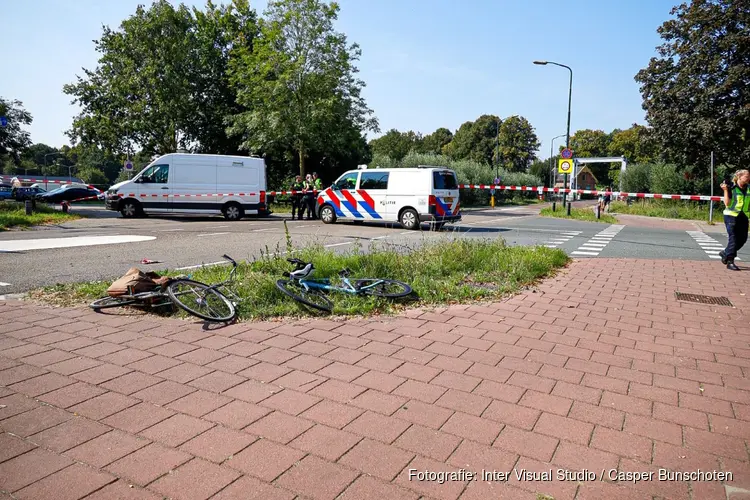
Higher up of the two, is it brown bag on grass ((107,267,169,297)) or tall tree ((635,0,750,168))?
tall tree ((635,0,750,168))

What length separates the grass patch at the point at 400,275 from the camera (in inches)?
223

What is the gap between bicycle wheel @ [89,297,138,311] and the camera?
5479 millimetres

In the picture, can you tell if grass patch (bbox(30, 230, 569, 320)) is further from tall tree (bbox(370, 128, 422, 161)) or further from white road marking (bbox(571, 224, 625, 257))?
tall tree (bbox(370, 128, 422, 161))

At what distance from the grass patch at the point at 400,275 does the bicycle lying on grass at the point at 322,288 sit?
0.09 meters

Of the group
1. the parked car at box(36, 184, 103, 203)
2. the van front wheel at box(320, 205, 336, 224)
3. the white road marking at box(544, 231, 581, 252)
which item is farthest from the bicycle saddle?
the parked car at box(36, 184, 103, 203)

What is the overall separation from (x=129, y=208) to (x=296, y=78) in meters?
12.4

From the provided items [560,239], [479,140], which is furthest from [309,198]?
[479,140]

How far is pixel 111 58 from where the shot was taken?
36.5 meters

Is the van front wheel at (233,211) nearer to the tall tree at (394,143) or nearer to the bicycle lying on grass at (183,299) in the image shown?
the bicycle lying on grass at (183,299)

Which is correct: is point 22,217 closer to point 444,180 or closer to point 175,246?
point 175,246

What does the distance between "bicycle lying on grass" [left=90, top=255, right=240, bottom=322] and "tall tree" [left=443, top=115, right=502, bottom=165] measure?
77269 mm

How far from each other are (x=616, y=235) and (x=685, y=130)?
16827 mm

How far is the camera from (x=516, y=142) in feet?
267

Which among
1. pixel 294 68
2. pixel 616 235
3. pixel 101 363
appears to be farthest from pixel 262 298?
pixel 294 68
